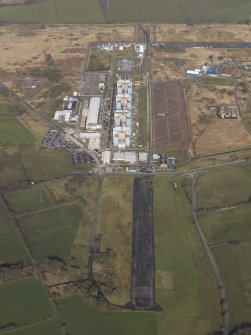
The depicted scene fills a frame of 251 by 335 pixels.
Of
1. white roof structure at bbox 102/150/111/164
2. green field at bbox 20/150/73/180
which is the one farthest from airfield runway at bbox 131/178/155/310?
green field at bbox 20/150/73/180

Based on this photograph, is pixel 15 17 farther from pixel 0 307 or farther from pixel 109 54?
pixel 0 307

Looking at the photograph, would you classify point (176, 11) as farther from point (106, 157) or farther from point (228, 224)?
point (228, 224)

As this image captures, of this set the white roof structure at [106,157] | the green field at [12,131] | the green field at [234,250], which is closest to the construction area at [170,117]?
the white roof structure at [106,157]

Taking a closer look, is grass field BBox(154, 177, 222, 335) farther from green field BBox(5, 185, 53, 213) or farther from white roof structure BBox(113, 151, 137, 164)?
green field BBox(5, 185, 53, 213)

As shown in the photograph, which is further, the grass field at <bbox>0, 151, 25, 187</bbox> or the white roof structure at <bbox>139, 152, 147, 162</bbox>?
the white roof structure at <bbox>139, 152, 147, 162</bbox>

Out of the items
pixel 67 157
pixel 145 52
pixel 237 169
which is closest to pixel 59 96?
pixel 67 157

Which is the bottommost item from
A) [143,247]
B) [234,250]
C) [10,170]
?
[234,250]

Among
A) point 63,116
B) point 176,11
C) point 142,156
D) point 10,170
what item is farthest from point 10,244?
point 176,11
